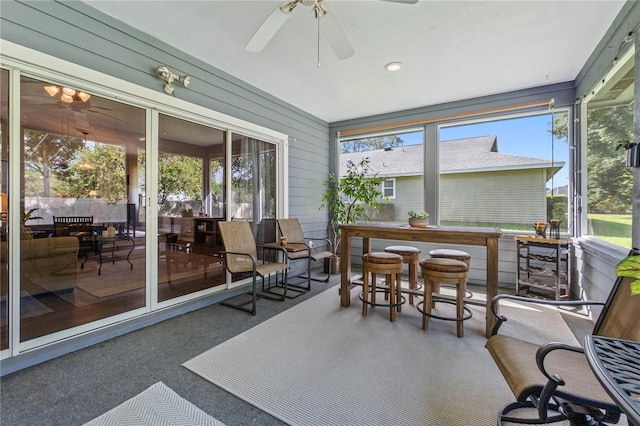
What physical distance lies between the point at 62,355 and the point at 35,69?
88.1 inches

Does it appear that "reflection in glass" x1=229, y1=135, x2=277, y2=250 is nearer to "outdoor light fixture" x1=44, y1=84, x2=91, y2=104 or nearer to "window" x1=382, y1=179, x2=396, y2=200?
"outdoor light fixture" x1=44, y1=84, x2=91, y2=104

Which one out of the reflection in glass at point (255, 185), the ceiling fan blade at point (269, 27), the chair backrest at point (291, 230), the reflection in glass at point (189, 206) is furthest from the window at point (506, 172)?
the reflection in glass at point (189, 206)

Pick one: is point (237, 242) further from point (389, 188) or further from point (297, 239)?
point (389, 188)

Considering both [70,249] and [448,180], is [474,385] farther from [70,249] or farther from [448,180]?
[70,249]

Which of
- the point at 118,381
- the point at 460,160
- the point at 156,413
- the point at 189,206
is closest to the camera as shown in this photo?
the point at 156,413

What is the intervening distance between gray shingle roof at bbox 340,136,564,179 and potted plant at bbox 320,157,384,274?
12.1 inches

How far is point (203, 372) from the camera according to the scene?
193 cm

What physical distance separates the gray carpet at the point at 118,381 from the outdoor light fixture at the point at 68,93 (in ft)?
7.14

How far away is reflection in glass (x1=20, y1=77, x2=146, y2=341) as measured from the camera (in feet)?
7.30

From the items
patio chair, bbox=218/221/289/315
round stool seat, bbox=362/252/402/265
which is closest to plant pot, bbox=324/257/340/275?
patio chair, bbox=218/221/289/315

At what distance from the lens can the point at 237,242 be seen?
3.51 metres

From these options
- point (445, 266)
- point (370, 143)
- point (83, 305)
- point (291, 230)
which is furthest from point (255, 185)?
point (445, 266)

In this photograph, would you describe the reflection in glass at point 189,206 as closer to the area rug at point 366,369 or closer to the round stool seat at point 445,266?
the area rug at point 366,369

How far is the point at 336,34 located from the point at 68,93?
7.77 ft
